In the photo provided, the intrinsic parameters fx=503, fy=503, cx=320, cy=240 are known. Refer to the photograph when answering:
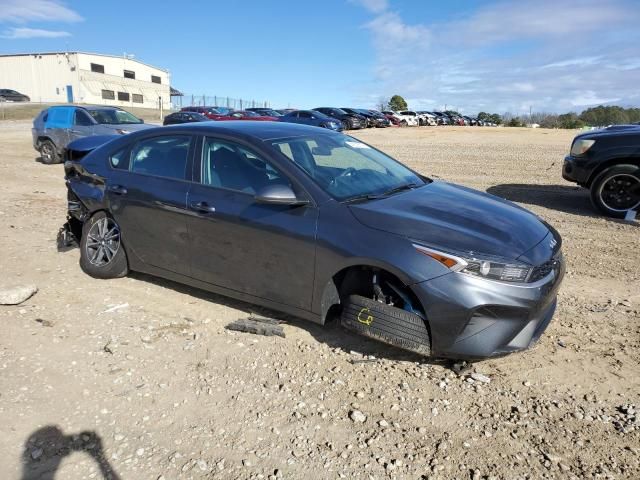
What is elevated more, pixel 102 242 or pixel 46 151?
pixel 46 151

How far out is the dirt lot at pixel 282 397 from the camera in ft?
8.75

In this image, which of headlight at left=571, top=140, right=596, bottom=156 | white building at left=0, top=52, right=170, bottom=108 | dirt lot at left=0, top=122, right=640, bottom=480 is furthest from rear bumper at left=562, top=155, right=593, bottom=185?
white building at left=0, top=52, right=170, bottom=108

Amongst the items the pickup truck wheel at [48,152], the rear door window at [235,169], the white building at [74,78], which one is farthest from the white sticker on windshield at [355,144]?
the white building at [74,78]

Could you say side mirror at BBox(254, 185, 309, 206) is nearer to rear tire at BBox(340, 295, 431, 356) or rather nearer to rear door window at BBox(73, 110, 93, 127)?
rear tire at BBox(340, 295, 431, 356)

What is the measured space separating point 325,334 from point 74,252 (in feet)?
11.6

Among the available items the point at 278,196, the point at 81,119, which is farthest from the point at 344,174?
the point at 81,119

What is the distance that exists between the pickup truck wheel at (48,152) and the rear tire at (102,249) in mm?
10467

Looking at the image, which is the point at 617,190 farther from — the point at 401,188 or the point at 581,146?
the point at 401,188

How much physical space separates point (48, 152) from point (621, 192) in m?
14.0

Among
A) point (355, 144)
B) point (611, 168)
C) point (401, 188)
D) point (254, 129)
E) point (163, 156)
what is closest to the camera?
point (401, 188)

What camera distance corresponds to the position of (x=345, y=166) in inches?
170

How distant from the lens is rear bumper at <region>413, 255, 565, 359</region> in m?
3.12

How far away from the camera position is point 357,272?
141 inches

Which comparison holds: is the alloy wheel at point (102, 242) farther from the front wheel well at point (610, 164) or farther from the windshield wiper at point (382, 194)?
the front wheel well at point (610, 164)
